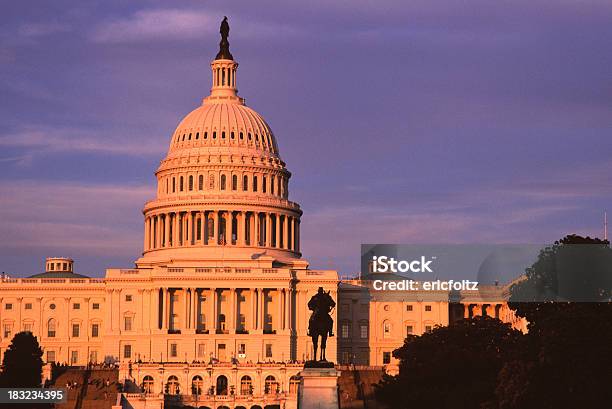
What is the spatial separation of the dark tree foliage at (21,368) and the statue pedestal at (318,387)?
84587mm

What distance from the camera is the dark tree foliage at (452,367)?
467 feet

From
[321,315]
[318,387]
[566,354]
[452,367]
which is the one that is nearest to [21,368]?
[452,367]

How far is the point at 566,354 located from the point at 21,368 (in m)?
91.5

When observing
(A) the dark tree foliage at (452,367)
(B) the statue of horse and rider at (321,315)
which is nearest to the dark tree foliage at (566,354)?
(A) the dark tree foliage at (452,367)

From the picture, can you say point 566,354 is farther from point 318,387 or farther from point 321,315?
point 318,387

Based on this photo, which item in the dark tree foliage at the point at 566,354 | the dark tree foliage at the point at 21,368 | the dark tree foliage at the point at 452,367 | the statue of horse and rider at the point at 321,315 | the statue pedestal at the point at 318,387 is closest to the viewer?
the statue pedestal at the point at 318,387

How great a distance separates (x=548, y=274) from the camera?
124750 millimetres

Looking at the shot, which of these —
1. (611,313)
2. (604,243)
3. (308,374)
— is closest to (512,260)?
(604,243)

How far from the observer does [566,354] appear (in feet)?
360

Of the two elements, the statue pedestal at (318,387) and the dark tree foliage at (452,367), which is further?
the dark tree foliage at (452,367)

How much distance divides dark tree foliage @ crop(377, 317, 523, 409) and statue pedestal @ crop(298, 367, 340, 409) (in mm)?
31355

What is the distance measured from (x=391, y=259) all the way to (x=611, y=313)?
83034 mm

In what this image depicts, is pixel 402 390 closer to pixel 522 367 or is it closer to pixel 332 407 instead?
pixel 522 367

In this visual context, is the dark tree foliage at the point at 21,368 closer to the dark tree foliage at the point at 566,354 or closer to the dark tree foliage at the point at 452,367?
the dark tree foliage at the point at 452,367
